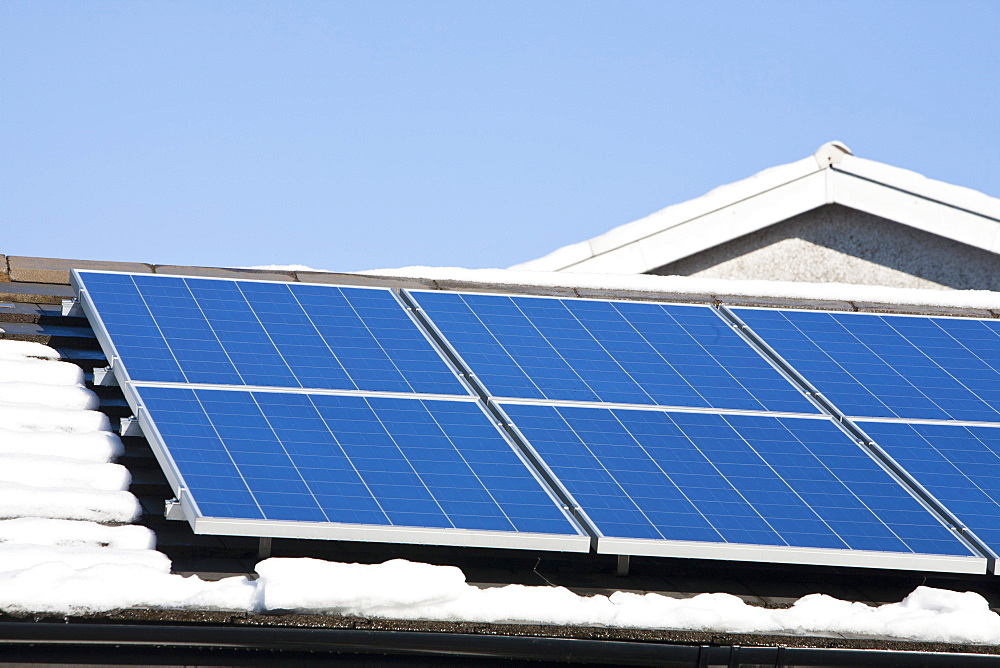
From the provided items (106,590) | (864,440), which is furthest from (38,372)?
(864,440)

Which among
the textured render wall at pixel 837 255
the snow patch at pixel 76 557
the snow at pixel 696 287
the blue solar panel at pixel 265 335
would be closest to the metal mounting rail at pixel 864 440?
the snow at pixel 696 287

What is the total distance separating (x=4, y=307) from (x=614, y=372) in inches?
205

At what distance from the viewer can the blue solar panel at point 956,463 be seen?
8.07 meters

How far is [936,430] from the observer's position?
9070mm

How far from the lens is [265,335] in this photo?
9.12 meters

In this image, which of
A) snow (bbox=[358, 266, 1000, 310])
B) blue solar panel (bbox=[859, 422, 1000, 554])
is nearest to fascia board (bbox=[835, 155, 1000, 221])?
snow (bbox=[358, 266, 1000, 310])

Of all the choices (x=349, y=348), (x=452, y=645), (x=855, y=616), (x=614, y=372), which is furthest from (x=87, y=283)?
(x=855, y=616)

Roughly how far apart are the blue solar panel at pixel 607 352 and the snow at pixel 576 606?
6.54 feet

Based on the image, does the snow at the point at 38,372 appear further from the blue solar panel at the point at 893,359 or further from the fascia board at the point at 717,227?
the fascia board at the point at 717,227

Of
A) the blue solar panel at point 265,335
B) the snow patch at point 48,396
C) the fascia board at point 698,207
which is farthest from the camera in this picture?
the fascia board at point 698,207

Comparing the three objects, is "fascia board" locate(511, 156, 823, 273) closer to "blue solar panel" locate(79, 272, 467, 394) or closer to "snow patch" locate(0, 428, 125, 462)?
"blue solar panel" locate(79, 272, 467, 394)

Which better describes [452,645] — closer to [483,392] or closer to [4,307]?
[483,392]

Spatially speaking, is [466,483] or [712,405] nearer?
[466,483]

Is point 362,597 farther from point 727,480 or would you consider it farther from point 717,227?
point 717,227
